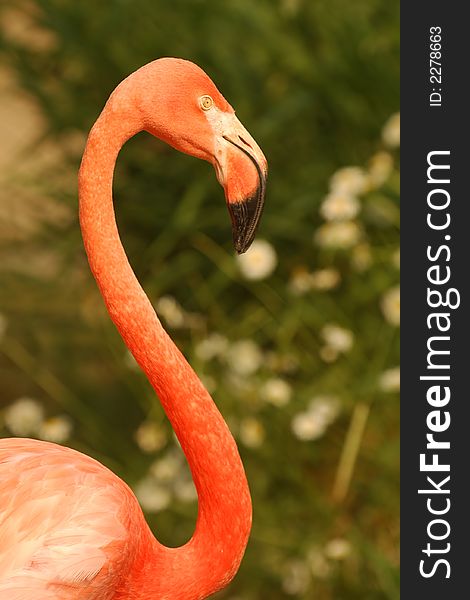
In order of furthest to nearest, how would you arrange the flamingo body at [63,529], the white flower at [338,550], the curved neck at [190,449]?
the white flower at [338,550] → the curved neck at [190,449] → the flamingo body at [63,529]

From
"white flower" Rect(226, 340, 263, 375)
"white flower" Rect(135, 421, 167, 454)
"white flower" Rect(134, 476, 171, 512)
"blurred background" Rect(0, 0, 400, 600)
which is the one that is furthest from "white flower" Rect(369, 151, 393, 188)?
"white flower" Rect(134, 476, 171, 512)

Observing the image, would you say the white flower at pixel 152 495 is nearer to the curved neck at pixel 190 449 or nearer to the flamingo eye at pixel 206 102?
the curved neck at pixel 190 449

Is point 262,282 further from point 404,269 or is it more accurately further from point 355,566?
point 355,566

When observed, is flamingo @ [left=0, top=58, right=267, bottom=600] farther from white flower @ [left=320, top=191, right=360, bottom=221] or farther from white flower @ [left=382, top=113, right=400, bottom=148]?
white flower @ [left=382, top=113, right=400, bottom=148]

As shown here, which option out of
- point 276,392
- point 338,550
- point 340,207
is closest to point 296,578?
point 338,550

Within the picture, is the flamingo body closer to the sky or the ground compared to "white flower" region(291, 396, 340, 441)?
closer to the ground

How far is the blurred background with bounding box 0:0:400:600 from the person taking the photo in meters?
2.91

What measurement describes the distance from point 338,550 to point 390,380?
1.55 ft

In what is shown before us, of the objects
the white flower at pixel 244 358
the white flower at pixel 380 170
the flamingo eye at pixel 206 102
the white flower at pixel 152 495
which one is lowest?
the white flower at pixel 152 495

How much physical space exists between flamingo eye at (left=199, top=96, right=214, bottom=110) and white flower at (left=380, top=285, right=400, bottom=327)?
4.25 ft

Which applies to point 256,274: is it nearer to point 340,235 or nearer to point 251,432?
point 340,235

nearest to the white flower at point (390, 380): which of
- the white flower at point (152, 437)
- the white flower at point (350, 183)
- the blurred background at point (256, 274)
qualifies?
the blurred background at point (256, 274)

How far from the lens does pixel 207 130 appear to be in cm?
171

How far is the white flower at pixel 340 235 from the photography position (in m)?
2.91
